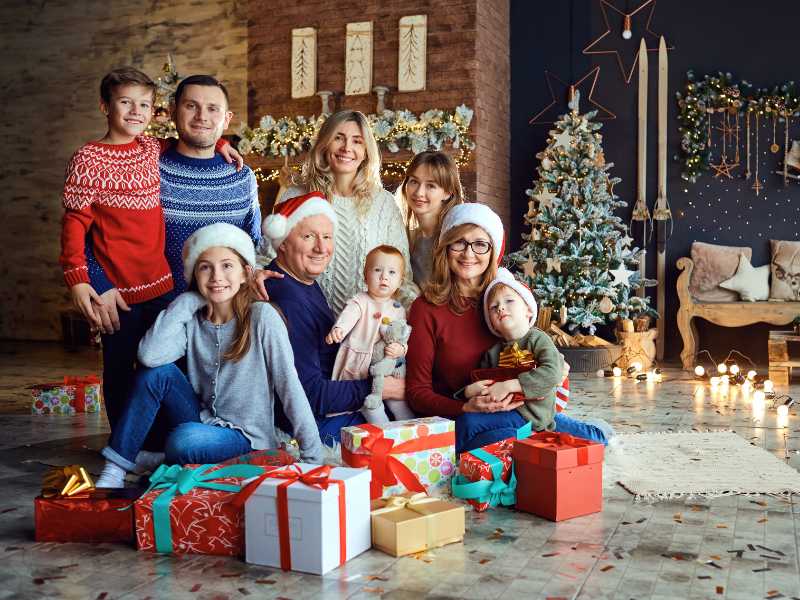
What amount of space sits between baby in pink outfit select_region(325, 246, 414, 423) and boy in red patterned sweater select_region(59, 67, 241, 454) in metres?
0.70

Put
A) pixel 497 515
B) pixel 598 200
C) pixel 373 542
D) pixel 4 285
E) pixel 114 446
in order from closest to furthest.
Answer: pixel 373 542 < pixel 497 515 < pixel 114 446 < pixel 598 200 < pixel 4 285

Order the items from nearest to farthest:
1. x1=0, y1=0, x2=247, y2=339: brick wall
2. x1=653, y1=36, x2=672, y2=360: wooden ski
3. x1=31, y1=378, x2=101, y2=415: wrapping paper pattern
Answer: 1. x1=31, y1=378, x2=101, y2=415: wrapping paper pattern
2. x1=653, y1=36, x2=672, y2=360: wooden ski
3. x1=0, y1=0, x2=247, y2=339: brick wall

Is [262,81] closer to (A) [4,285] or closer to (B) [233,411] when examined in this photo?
(A) [4,285]

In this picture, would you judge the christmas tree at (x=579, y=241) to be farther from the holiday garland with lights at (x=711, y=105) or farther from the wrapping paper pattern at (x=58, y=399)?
the wrapping paper pattern at (x=58, y=399)

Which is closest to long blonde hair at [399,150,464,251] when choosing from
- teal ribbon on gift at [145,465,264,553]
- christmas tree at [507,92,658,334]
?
teal ribbon on gift at [145,465,264,553]

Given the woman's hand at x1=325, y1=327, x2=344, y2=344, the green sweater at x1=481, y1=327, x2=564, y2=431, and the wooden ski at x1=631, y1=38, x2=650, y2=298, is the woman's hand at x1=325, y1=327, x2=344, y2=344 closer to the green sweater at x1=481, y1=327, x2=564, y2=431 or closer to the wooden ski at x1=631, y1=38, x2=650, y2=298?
the green sweater at x1=481, y1=327, x2=564, y2=431

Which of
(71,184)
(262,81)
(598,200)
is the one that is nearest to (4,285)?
(262,81)

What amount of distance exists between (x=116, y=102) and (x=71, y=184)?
A: 13.2 inches

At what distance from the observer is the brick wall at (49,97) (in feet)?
29.2

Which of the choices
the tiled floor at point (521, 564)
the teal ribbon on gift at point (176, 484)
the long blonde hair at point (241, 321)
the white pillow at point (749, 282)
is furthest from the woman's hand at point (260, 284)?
the white pillow at point (749, 282)

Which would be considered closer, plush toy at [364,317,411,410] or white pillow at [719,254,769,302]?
plush toy at [364,317,411,410]

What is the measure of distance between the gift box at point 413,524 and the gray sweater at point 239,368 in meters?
0.55

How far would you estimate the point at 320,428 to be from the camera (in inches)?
132

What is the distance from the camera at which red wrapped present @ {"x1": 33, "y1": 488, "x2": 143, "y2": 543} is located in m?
→ 2.55
